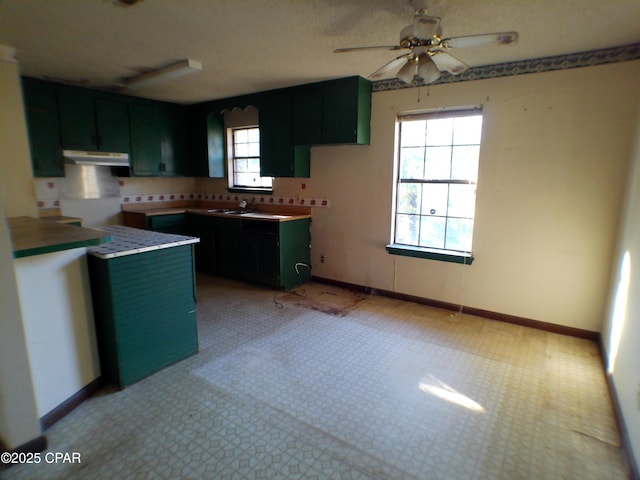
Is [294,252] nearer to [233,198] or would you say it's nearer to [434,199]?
[233,198]

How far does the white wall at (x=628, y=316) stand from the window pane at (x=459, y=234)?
119 cm

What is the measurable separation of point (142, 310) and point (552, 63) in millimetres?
3873

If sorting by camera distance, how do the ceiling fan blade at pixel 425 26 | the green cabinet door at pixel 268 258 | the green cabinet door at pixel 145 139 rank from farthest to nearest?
1. the green cabinet door at pixel 145 139
2. the green cabinet door at pixel 268 258
3. the ceiling fan blade at pixel 425 26

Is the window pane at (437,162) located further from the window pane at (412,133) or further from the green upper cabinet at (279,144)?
the green upper cabinet at (279,144)

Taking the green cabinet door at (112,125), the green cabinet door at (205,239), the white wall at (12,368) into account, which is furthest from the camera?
the green cabinet door at (205,239)

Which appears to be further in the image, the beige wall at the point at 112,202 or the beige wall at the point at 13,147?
the beige wall at the point at 112,202

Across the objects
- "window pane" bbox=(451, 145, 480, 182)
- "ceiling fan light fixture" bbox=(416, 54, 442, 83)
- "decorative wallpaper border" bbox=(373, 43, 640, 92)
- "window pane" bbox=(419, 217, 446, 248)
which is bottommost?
"window pane" bbox=(419, 217, 446, 248)

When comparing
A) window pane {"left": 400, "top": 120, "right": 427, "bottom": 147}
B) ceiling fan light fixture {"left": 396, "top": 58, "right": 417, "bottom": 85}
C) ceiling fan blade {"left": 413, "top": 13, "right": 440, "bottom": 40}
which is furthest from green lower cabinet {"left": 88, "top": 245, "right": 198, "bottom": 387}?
window pane {"left": 400, "top": 120, "right": 427, "bottom": 147}

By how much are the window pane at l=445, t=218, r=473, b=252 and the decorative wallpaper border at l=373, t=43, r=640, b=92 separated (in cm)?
141

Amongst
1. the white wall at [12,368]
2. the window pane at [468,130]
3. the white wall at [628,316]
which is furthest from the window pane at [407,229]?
the white wall at [12,368]

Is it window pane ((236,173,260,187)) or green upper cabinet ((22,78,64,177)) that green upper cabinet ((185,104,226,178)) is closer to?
window pane ((236,173,260,187))

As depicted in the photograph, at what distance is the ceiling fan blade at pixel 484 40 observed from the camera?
188 centimetres

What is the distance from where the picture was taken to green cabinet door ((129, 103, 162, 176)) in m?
4.86

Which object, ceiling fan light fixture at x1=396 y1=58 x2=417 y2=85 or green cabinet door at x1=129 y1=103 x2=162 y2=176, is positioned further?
green cabinet door at x1=129 y1=103 x2=162 y2=176
